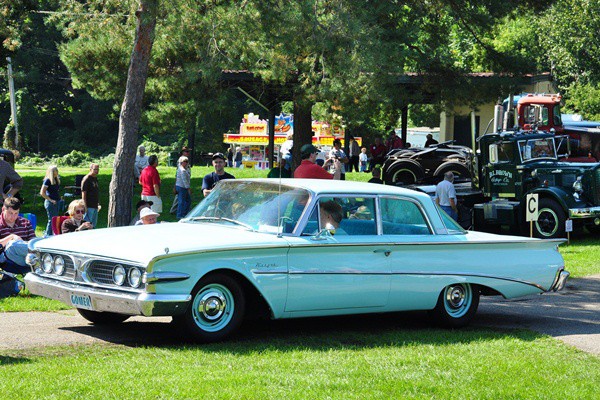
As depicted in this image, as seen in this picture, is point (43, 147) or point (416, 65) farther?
point (43, 147)

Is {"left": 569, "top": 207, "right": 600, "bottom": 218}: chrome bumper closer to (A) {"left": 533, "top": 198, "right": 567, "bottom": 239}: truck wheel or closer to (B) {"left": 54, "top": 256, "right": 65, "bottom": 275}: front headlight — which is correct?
(A) {"left": 533, "top": 198, "right": 567, "bottom": 239}: truck wheel

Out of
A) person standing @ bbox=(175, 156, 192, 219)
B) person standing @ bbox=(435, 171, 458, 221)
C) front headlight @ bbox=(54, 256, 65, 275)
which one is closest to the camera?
front headlight @ bbox=(54, 256, 65, 275)

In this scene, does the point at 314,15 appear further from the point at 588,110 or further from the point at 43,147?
the point at 43,147

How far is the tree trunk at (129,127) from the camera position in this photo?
14836mm

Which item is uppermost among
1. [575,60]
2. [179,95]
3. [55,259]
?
[575,60]

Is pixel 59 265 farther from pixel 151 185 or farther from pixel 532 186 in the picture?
pixel 532 186

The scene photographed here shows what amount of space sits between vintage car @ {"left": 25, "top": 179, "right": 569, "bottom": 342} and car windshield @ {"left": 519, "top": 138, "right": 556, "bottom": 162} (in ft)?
34.2

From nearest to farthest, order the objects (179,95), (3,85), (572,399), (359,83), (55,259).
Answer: (572,399), (55,259), (359,83), (179,95), (3,85)

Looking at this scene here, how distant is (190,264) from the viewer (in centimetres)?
841

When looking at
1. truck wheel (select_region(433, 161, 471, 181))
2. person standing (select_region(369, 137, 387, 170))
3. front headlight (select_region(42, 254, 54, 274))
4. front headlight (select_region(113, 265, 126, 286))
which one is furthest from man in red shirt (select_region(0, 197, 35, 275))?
person standing (select_region(369, 137, 387, 170))

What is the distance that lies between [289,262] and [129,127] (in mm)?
6636

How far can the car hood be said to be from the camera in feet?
27.6

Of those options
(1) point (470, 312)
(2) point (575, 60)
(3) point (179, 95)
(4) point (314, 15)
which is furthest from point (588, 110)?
(1) point (470, 312)

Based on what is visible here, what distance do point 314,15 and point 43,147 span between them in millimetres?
59416
